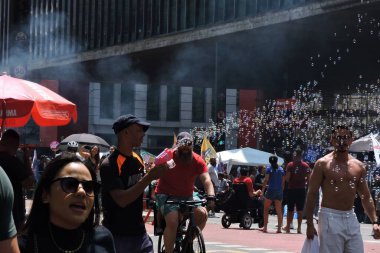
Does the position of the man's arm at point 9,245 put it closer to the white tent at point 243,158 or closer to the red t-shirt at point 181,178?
the red t-shirt at point 181,178

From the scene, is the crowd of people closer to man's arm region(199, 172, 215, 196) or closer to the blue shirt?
man's arm region(199, 172, 215, 196)

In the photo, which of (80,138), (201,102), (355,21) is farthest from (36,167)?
(201,102)

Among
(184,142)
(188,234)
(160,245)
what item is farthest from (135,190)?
(160,245)

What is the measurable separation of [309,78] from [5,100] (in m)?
30.0

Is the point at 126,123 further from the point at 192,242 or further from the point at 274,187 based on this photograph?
the point at 274,187

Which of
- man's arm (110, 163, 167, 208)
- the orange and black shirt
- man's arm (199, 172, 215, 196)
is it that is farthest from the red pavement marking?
man's arm (110, 163, 167, 208)

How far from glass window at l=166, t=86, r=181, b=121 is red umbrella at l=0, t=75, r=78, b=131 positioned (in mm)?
49329

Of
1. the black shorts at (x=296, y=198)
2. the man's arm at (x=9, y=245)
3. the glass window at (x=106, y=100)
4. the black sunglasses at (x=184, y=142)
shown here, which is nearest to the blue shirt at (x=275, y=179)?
the black shorts at (x=296, y=198)

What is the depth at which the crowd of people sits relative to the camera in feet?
12.1

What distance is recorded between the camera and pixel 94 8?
41.1 m

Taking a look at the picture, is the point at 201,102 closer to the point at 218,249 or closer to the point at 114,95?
the point at 114,95

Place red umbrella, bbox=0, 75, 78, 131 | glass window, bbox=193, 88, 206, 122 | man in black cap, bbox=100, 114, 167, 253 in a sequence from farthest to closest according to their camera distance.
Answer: glass window, bbox=193, 88, 206, 122 → red umbrella, bbox=0, 75, 78, 131 → man in black cap, bbox=100, 114, 167, 253

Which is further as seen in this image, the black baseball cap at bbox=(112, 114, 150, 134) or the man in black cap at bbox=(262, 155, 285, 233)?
the man in black cap at bbox=(262, 155, 285, 233)

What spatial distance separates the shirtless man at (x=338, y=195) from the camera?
7.16 m
